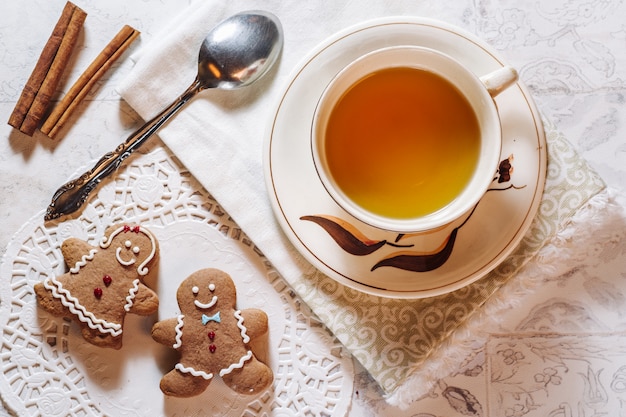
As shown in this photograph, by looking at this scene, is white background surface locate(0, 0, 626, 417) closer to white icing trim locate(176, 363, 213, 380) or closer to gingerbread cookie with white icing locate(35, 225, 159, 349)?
gingerbread cookie with white icing locate(35, 225, 159, 349)

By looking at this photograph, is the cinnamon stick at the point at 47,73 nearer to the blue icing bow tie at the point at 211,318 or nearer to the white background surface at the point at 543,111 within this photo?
the white background surface at the point at 543,111

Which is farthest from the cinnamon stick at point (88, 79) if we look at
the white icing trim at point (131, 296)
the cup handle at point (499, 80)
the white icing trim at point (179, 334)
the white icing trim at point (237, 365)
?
the cup handle at point (499, 80)

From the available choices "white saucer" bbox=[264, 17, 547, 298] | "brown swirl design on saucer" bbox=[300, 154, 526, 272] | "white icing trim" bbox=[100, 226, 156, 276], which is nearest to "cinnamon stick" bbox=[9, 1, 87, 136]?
"white icing trim" bbox=[100, 226, 156, 276]

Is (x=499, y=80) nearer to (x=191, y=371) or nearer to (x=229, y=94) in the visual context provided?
(x=229, y=94)

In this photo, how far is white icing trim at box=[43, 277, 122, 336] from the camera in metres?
1.22

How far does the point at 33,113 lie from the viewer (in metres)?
Answer: 1.30

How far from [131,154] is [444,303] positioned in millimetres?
670

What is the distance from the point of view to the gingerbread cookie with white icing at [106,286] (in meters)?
1.23

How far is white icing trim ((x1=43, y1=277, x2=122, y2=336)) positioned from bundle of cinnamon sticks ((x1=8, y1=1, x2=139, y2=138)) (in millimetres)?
299

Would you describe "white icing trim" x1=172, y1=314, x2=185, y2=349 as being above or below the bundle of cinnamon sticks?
below

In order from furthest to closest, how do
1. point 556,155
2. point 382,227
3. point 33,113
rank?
point 33,113, point 556,155, point 382,227

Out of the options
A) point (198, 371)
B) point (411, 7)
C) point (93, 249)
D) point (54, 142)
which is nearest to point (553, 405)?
point (198, 371)

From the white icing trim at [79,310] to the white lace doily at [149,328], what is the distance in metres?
0.05

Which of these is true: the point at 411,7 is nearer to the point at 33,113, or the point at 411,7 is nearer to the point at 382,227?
the point at 382,227
